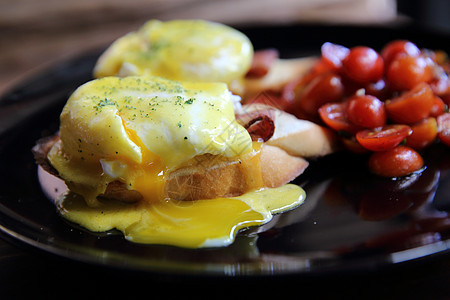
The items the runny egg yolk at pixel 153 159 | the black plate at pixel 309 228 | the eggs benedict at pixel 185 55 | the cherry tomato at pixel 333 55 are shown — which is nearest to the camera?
the black plate at pixel 309 228

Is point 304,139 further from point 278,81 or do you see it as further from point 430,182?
point 278,81

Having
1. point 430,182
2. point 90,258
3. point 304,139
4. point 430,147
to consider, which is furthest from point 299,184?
point 90,258

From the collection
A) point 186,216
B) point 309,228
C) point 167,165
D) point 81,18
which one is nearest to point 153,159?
point 167,165

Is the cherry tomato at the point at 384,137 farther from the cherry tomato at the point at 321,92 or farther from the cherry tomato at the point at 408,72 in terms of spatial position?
the cherry tomato at the point at 321,92

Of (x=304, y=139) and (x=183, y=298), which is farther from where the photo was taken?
(x=304, y=139)

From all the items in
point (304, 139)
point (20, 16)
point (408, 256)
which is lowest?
point (20, 16)

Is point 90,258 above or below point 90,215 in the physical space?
above

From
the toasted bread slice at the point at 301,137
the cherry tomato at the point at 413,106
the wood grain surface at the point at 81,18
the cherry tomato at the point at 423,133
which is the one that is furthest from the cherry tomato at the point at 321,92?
the wood grain surface at the point at 81,18

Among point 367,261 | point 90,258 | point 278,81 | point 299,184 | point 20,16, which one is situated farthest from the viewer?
point 20,16
